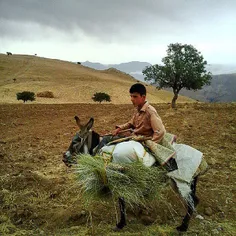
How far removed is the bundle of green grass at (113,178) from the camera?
349 centimetres

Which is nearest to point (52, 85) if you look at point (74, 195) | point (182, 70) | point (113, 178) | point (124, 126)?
point (182, 70)

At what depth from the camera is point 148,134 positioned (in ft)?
13.2

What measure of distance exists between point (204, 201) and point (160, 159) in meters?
2.02

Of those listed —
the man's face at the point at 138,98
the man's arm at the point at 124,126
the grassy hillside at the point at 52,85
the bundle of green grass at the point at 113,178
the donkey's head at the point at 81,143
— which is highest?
the man's face at the point at 138,98

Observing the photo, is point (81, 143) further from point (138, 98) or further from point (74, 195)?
point (74, 195)

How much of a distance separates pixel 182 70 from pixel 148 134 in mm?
15822

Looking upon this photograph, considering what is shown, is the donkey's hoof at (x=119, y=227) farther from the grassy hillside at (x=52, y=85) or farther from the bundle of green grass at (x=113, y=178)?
the grassy hillside at (x=52, y=85)

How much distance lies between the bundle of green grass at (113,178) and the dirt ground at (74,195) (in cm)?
34

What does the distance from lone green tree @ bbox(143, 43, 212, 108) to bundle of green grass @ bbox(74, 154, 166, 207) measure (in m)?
16.0

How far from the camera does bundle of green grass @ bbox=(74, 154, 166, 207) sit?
349 cm

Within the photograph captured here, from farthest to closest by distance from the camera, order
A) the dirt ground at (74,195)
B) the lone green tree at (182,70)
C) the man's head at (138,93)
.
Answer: the lone green tree at (182,70) → the dirt ground at (74,195) → the man's head at (138,93)

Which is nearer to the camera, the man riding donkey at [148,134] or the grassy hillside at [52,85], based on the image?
the man riding donkey at [148,134]

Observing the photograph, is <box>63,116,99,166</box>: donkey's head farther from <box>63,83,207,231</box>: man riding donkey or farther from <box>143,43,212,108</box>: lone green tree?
<box>143,43,212,108</box>: lone green tree

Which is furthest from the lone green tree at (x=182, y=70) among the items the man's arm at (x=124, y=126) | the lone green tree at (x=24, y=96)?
the man's arm at (x=124, y=126)
